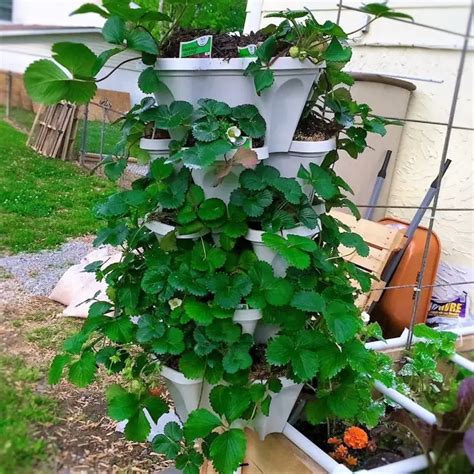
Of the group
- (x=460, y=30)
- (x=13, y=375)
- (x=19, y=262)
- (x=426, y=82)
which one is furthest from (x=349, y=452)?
(x=19, y=262)

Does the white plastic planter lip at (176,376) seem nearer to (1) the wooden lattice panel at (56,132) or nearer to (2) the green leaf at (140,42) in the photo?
(2) the green leaf at (140,42)

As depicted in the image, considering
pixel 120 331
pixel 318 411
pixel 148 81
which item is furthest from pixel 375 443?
pixel 148 81

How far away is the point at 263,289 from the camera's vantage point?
774mm

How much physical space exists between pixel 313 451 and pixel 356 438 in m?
0.09

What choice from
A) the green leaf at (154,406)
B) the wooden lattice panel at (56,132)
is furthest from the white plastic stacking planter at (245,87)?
the wooden lattice panel at (56,132)

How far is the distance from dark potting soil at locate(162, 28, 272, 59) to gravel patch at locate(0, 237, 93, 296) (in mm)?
Answer: 1933

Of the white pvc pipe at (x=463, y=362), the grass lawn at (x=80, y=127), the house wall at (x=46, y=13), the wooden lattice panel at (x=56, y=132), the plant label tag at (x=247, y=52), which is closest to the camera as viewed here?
the plant label tag at (x=247, y=52)

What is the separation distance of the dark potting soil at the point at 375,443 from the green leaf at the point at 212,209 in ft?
1.43

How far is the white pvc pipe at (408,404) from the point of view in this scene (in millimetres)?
750

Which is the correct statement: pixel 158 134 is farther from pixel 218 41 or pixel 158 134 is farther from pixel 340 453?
pixel 340 453

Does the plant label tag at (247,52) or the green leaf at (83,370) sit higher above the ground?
the plant label tag at (247,52)

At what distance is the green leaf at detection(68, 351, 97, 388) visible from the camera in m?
0.85

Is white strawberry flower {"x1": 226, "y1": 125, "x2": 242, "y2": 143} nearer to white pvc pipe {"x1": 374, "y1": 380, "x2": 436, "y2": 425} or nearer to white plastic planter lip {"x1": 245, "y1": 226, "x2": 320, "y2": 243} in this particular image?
white plastic planter lip {"x1": 245, "y1": 226, "x2": 320, "y2": 243}

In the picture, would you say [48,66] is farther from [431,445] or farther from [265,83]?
[431,445]
